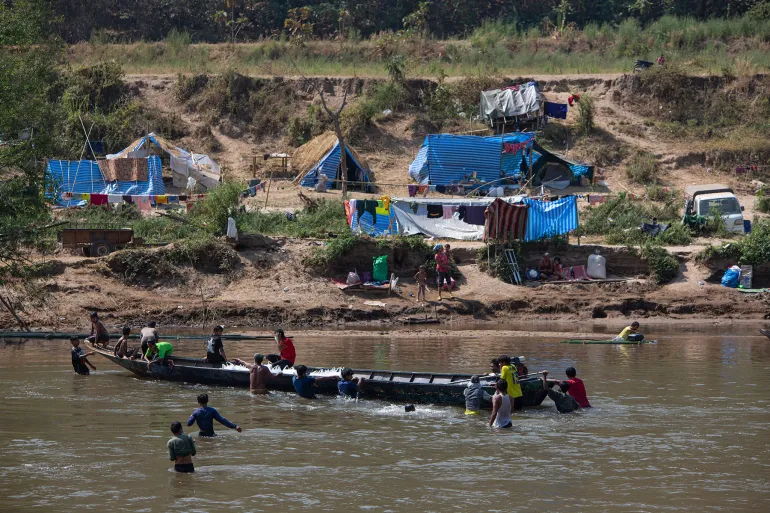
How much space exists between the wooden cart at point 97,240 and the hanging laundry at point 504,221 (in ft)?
33.5

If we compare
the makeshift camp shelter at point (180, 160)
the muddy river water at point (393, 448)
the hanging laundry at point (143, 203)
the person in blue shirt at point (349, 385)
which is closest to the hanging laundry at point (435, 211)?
the makeshift camp shelter at point (180, 160)

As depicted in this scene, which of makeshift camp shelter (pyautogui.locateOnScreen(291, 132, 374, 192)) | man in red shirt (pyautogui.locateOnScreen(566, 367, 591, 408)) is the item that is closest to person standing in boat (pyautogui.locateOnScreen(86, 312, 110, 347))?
man in red shirt (pyautogui.locateOnScreen(566, 367, 591, 408))

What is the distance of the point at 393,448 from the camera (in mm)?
14820

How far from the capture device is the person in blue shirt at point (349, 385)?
59.0ft

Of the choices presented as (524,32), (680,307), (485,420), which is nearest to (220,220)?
(680,307)

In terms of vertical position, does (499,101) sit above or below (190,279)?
above

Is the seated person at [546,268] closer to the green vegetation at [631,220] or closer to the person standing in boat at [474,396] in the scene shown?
the green vegetation at [631,220]

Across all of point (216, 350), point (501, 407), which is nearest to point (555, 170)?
point (216, 350)

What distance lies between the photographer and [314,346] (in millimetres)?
23672

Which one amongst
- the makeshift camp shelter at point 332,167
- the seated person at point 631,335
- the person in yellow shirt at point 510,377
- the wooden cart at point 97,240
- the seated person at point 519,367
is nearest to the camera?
the person in yellow shirt at point 510,377

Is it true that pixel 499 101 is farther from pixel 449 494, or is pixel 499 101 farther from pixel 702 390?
pixel 449 494

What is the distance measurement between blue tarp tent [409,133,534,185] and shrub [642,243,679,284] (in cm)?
846

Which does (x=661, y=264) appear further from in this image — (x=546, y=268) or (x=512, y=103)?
(x=512, y=103)

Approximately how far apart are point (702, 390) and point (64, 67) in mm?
33066
